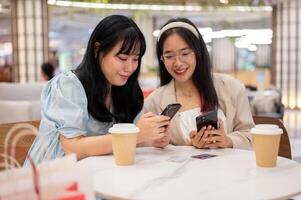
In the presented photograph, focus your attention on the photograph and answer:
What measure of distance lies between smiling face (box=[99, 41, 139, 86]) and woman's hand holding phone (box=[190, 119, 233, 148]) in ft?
1.38

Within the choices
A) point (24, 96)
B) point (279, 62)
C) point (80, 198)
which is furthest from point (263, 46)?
point (80, 198)

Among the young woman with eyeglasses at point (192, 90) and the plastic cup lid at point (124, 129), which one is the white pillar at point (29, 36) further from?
the plastic cup lid at point (124, 129)

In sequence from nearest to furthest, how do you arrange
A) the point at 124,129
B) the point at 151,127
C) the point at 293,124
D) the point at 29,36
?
1. the point at 124,129
2. the point at 151,127
3. the point at 293,124
4. the point at 29,36

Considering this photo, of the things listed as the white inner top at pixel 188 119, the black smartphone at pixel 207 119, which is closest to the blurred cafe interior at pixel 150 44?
the white inner top at pixel 188 119

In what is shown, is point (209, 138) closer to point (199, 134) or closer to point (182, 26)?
point (199, 134)

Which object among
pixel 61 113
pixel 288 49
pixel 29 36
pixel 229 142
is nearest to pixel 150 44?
pixel 288 49

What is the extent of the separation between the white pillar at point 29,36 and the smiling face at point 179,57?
7568 mm

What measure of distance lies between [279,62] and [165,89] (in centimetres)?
981

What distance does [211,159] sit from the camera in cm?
169

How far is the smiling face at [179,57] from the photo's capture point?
7.29 feet

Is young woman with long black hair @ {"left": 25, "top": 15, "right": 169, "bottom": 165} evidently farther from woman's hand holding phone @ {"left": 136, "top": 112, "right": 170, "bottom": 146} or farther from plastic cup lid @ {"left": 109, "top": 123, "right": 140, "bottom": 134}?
plastic cup lid @ {"left": 109, "top": 123, "right": 140, "bottom": 134}

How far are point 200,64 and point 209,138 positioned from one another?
540 mm

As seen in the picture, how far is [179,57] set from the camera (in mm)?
2221

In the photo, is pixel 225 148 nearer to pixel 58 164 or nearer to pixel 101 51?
pixel 101 51
